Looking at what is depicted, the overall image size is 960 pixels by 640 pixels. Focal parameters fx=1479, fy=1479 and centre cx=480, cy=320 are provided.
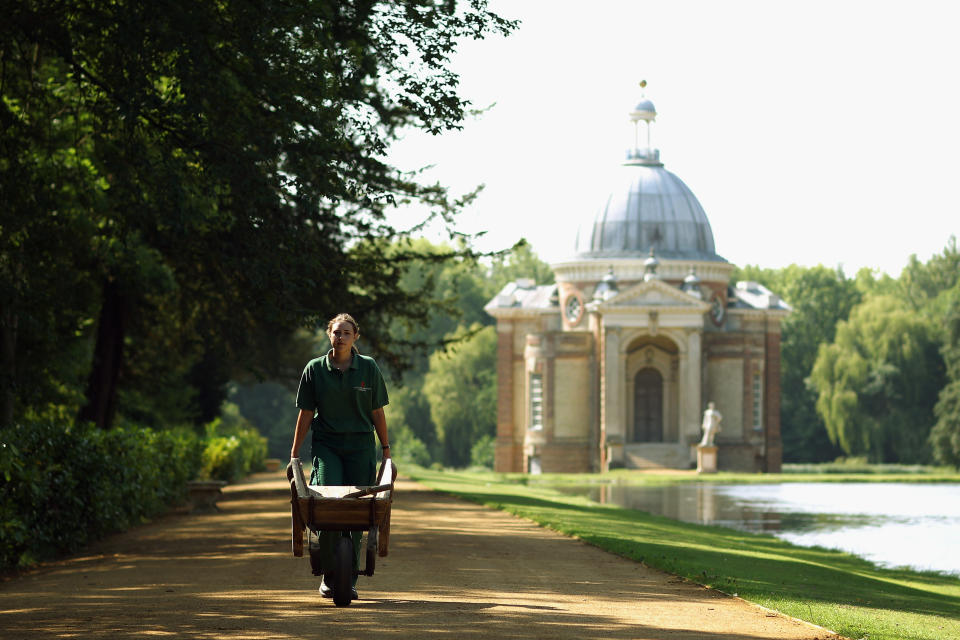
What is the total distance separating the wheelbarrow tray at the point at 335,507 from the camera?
10688 millimetres

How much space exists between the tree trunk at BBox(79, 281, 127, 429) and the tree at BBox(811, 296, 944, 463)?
5245 centimetres

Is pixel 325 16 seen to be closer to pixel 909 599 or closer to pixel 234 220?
pixel 234 220

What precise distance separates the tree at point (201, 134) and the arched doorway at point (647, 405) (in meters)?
42.9

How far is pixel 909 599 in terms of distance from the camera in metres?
15.0

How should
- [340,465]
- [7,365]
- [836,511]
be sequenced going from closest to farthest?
[340,465] < [7,365] < [836,511]

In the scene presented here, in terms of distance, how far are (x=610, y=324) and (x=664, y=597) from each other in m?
50.4


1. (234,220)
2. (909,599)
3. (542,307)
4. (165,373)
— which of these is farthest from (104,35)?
(542,307)

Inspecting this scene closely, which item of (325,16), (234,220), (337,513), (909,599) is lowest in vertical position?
(909,599)

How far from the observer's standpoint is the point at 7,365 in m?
24.5

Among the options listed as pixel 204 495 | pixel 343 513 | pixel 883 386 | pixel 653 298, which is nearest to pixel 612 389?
pixel 653 298

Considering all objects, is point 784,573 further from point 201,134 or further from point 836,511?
point 836,511

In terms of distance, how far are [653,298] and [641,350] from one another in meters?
4.88

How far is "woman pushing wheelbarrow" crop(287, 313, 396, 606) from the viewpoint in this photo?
10.8 meters

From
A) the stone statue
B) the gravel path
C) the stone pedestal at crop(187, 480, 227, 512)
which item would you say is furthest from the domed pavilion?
the gravel path
